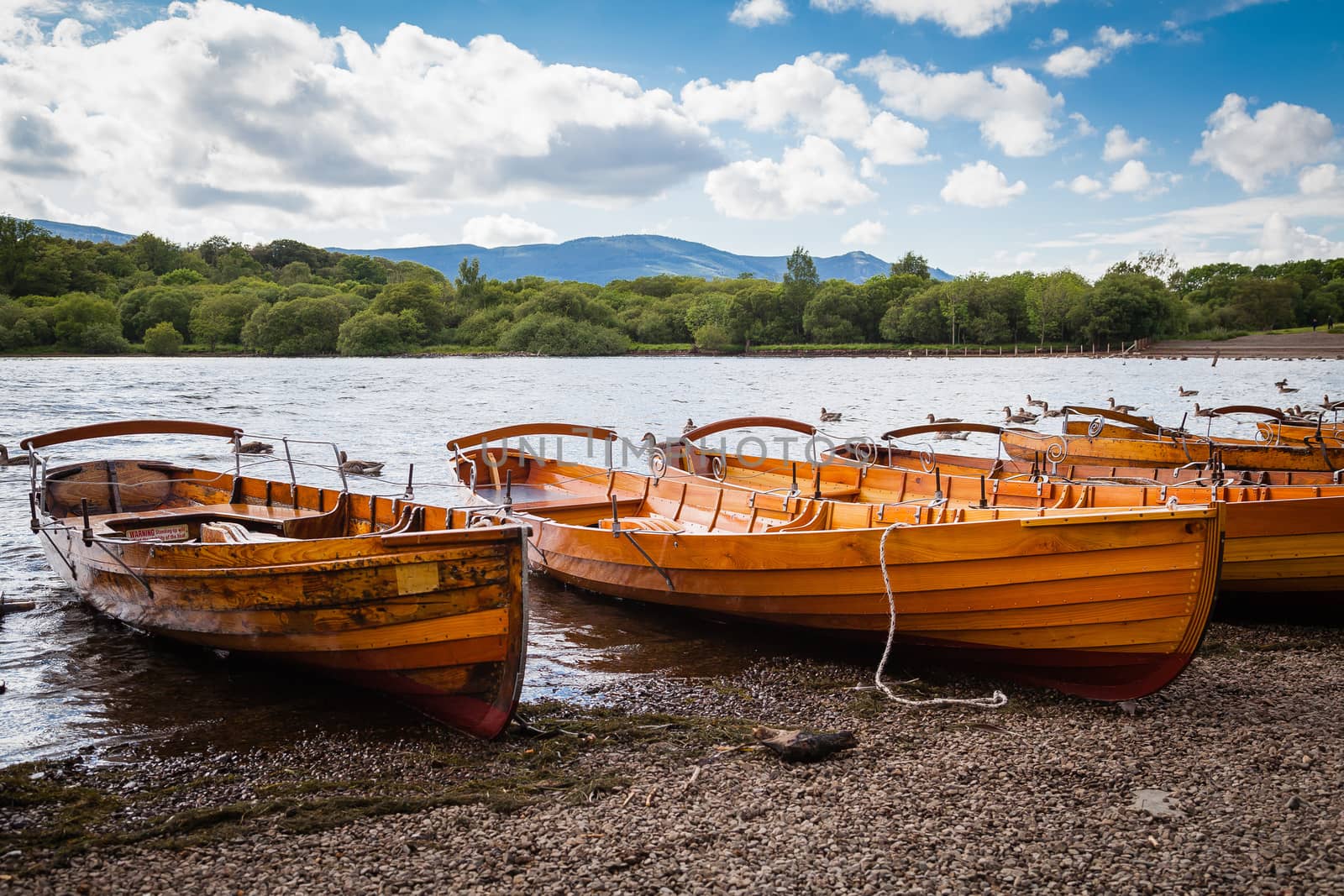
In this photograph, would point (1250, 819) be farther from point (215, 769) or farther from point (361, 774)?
point (215, 769)

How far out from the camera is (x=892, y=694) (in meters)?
8.23

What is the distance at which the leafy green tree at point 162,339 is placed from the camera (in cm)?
12838

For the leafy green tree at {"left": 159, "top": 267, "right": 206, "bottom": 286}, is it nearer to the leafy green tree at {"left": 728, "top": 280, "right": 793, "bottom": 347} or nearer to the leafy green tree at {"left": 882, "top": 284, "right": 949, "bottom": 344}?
the leafy green tree at {"left": 728, "top": 280, "right": 793, "bottom": 347}

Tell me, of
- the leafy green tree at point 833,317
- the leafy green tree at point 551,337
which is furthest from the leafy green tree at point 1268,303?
the leafy green tree at point 551,337

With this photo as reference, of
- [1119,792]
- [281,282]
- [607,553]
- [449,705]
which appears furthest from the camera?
[281,282]

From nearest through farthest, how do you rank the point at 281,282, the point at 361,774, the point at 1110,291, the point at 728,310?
1. the point at 361,774
2. the point at 1110,291
3. the point at 728,310
4. the point at 281,282

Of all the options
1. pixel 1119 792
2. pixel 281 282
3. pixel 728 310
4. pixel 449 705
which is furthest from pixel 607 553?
pixel 281 282

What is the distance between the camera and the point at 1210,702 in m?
7.73

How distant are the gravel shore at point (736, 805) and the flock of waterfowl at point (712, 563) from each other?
662mm

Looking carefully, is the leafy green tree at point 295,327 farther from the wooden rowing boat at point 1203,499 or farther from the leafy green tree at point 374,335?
the wooden rowing boat at point 1203,499

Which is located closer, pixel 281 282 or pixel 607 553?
pixel 607 553

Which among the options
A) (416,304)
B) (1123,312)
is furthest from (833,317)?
(416,304)

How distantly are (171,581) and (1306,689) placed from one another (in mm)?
10306

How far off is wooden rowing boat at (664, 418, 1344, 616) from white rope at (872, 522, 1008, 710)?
1.60m
